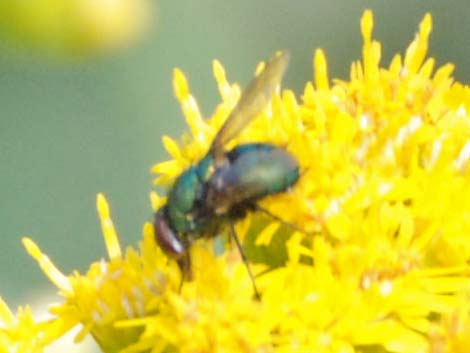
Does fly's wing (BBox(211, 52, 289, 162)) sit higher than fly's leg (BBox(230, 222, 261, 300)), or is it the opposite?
fly's wing (BBox(211, 52, 289, 162))

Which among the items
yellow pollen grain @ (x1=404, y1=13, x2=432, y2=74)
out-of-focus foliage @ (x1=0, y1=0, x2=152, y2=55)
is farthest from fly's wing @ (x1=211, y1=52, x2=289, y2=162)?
out-of-focus foliage @ (x1=0, y1=0, x2=152, y2=55)

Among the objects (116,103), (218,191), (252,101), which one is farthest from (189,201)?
(116,103)

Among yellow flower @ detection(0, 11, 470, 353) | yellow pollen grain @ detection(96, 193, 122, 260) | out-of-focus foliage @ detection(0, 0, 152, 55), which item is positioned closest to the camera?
yellow flower @ detection(0, 11, 470, 353)

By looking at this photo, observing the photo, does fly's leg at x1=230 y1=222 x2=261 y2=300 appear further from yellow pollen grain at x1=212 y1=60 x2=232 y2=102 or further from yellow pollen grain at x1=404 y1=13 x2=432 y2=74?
yellow pollen grain at x1=404 y1=13 x2=432 y2=74

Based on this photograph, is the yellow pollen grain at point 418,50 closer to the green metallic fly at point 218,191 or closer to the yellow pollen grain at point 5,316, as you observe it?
the green metallic fly at point 218,191

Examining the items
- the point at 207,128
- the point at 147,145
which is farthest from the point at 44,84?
the point at 207,128

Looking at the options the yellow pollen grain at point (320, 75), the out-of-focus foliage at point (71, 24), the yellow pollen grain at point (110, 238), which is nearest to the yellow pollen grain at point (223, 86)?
the yellow pollen grain at point (320, 75)
